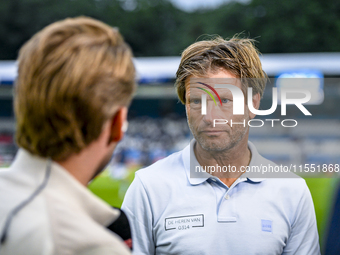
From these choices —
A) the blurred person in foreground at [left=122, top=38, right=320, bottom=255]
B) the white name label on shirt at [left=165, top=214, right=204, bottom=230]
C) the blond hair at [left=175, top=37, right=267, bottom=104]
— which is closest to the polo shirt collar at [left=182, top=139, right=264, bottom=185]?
the blurred person in foreground at [left=122, top=38, right=320, bottom=255]

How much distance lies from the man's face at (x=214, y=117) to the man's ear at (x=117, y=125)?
0.66m

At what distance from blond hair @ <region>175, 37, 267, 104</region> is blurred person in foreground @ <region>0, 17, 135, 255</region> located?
2.27 feet

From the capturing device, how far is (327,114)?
38.8ft

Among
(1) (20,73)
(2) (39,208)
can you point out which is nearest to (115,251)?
(2) (39,208)

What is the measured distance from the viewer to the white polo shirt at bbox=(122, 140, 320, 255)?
1406 mm

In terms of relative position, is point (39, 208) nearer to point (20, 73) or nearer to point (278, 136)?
point (20, 73)

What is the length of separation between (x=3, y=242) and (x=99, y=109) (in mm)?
362

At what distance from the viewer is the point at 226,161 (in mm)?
1586

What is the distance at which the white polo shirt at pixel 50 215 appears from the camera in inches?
28.1

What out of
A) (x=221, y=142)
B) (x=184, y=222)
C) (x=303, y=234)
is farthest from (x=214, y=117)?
(x=303, y=234)

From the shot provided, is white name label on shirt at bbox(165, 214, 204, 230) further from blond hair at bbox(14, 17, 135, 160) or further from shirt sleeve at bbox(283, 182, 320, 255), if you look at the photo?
blond hair at bbox(14, 17, 135, 160)

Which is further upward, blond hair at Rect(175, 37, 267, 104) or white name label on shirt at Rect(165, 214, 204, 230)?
blond hair at Rect(175, 37, 267, 104)

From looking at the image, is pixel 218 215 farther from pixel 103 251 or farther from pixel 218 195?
pixel 103 251

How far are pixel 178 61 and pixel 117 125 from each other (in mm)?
12895
